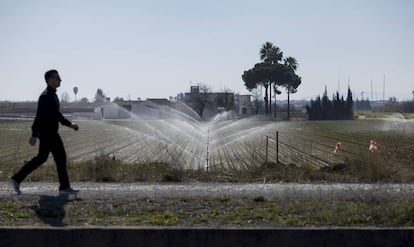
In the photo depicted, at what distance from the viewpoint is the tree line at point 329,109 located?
123 meters

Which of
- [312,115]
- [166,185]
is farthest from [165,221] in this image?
[312,115]

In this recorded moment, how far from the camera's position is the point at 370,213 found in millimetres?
7383

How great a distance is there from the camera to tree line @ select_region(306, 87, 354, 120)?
123m

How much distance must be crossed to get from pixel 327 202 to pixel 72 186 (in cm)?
479

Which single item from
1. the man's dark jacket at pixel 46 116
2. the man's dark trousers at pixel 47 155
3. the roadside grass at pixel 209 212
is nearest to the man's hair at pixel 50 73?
the man's dark jacket at pixel 46 116

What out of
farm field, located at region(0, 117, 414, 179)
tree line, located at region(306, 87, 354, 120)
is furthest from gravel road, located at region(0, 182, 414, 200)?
tree line, located at region(306, 87, 354, 120)

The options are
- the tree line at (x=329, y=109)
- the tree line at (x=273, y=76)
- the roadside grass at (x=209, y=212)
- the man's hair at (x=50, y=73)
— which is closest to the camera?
the roadside grass at (x=209, y=212)

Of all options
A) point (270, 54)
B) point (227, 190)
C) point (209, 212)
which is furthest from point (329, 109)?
point (209, 212)

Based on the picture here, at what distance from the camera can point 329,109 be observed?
124 meters

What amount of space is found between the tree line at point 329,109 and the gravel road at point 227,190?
114 metres

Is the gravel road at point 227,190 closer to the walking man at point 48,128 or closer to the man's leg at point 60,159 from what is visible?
the man's leg at point 60,159

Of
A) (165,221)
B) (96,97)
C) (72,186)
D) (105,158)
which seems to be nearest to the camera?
(165,221)

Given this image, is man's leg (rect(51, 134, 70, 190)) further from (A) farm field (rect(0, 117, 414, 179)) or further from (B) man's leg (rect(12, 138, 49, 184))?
(A) farm field (rect(0, 117, 414, 179))
